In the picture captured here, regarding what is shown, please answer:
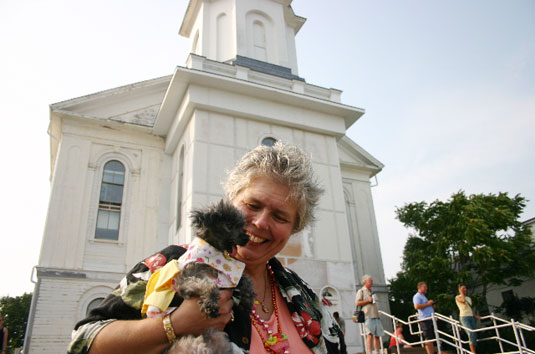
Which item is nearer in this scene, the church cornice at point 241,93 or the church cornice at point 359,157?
the church cornice at point 241,93

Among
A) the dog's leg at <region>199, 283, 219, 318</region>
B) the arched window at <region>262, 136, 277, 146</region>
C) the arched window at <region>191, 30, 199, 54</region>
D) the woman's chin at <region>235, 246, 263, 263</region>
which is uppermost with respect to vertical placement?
the arched window at <region>191, 30, 199, 54</region>

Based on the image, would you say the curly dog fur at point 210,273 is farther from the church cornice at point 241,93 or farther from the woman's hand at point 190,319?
the church cornice at point 241,93

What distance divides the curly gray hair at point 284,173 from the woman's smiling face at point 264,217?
4 centimetres

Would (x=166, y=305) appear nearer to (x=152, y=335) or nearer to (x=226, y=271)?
(x=152, y=335)

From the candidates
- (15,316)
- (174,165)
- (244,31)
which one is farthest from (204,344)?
(15,316)

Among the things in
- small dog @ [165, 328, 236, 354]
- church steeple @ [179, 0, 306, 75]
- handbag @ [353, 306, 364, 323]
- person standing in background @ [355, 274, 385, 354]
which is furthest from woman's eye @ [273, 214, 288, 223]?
church steeple @ [179, 0, 306, 75]

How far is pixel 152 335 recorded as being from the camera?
1.27 metres

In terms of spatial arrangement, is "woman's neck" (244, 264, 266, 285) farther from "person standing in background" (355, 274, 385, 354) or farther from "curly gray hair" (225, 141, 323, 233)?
"person standing in background" (355, 274, 385, 354)

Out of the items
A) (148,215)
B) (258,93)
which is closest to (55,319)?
(148,215)

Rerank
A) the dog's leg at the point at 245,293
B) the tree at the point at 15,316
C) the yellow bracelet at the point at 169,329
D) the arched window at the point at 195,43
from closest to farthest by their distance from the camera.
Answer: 1. the yellow bracelet at the point at 169,329
2. the dog's leg at the point at 245,293
3. the arched window at the point at 195,43
4. the tree at the point at 15,316

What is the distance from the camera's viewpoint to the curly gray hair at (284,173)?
212 cm

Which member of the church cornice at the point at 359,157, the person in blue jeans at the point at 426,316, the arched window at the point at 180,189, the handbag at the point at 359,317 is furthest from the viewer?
the church cornice at the point at 359,157

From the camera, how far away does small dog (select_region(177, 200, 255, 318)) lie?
4.25ft

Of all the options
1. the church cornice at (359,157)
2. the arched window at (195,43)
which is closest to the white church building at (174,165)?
the arched window at (195,43)
